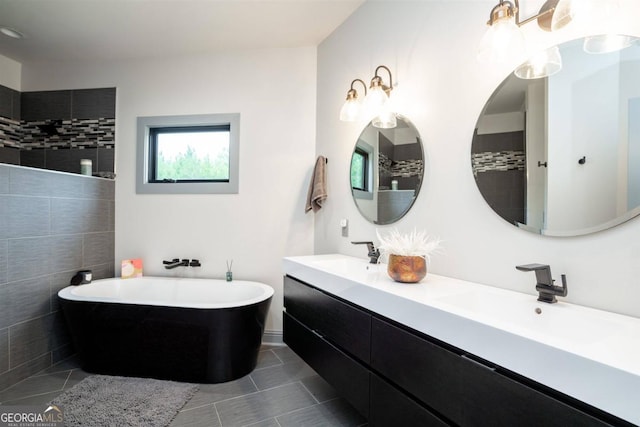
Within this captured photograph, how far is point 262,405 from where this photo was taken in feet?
5.95

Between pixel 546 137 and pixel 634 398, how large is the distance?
3.04ft

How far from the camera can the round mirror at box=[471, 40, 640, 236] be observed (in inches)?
36.9

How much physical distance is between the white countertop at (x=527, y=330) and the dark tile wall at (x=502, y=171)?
32 centimetres

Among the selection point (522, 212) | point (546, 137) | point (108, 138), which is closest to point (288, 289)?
point (522, 212)

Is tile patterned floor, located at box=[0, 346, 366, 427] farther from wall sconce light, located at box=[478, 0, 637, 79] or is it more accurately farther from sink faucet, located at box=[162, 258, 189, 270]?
wall sconce light, located at box=[478, 0, 637, 79]

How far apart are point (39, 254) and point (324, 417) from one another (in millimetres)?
2407

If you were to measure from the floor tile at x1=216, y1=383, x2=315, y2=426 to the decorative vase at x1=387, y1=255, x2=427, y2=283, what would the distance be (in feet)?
3.74

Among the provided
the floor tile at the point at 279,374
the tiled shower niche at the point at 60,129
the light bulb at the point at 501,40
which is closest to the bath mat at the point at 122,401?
the floor tile at the point at 279,374

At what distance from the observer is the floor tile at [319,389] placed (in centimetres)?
191

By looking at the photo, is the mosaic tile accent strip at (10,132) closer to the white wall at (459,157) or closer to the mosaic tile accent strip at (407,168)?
the white wall at (459,157)

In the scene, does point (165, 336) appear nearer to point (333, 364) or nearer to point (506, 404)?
point (333, 364)

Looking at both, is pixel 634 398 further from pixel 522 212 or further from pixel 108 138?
pixel 108 138

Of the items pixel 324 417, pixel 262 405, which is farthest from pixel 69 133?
pixel 324 417

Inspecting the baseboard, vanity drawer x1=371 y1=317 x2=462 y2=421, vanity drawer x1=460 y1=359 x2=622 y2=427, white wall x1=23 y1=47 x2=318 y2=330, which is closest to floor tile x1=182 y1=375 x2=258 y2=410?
the baseboard
